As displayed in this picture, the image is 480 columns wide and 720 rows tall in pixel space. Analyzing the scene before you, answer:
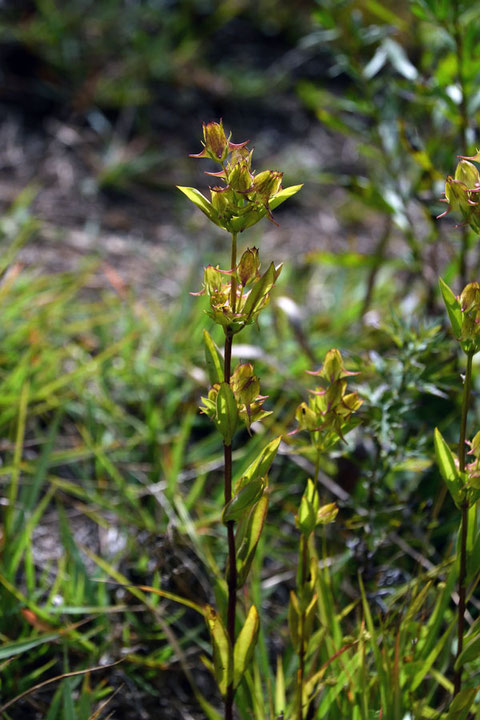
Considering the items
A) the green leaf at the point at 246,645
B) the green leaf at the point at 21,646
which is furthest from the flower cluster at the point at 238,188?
the green leaf at the point at 21,646

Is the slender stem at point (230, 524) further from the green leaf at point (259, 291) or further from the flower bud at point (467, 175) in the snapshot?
the flower bud at point (467, 175)

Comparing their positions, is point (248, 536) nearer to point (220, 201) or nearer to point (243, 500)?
point (243, 500)

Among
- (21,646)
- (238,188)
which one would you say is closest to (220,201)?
(238,188)

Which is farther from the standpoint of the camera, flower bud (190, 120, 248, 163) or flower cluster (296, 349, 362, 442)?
flower cluster (296, 349, 362, 442)

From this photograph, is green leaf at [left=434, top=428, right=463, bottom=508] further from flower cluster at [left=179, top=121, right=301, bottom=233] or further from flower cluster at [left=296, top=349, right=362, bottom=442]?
flower cluster at [left=179, top=121, right=301, bottom=233]

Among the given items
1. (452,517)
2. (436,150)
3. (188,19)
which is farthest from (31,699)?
(188,19)

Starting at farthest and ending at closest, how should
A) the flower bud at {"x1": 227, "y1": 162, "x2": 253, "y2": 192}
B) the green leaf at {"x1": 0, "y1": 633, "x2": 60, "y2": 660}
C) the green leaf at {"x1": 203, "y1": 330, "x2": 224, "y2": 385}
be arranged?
the green leaf at {"x1": 0, "y1": 633, "x2": 60, "y2": 660} → the green leaf at {"x1": 203, "y1": 330, "x2": 224, "y2": 385} → the flower bud at {"x1": 227, "y1": 162, "x2": 253, "y2": 192}

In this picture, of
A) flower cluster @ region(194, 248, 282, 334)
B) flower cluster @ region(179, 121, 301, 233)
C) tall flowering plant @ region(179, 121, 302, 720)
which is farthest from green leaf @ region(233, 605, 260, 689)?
flower cluster @ region(179, 121, 301, 233)
